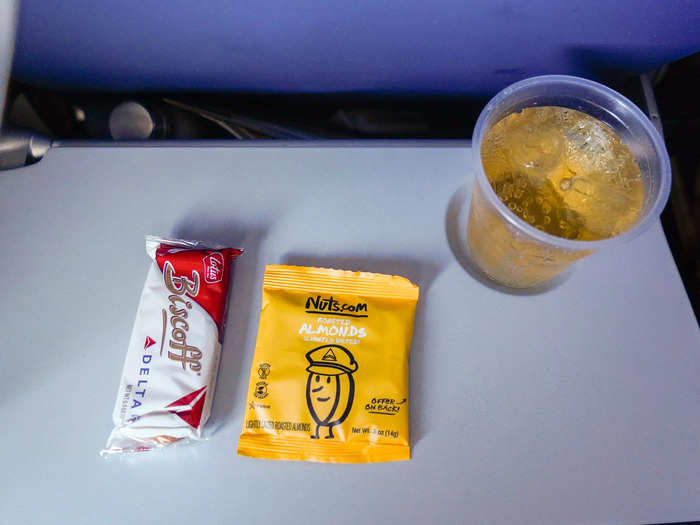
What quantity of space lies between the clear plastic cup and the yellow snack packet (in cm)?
12

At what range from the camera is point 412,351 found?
1.95 feet

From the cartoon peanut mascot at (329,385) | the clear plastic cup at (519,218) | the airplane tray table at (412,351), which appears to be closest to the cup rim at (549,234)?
the clear plastic cup at (519,218)

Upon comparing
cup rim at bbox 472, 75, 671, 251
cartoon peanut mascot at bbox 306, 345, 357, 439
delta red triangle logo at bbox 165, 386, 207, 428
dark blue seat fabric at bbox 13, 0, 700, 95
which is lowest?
delta red triangle logo at bbox 165, 386, 207, 428

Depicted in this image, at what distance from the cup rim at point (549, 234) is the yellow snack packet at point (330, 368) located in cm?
17

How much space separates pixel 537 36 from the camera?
0.60 metres

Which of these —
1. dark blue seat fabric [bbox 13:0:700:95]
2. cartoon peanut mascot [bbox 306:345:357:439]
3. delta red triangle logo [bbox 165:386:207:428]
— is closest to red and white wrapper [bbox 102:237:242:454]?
delta red triangle logo [bbox 165:386:207:428]

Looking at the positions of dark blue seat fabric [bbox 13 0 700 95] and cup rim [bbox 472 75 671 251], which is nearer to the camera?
cup rim [bbox 472 75 671 251]

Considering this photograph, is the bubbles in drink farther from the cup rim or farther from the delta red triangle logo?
the delta red triangle logo

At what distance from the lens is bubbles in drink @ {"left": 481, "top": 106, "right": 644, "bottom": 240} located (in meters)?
0.52

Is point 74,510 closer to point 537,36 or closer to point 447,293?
point 447,293

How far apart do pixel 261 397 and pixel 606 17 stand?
0.64 metres

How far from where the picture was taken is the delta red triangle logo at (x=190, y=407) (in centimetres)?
54

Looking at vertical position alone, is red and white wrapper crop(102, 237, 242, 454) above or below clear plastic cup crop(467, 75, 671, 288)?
below

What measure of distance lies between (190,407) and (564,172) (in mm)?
529
